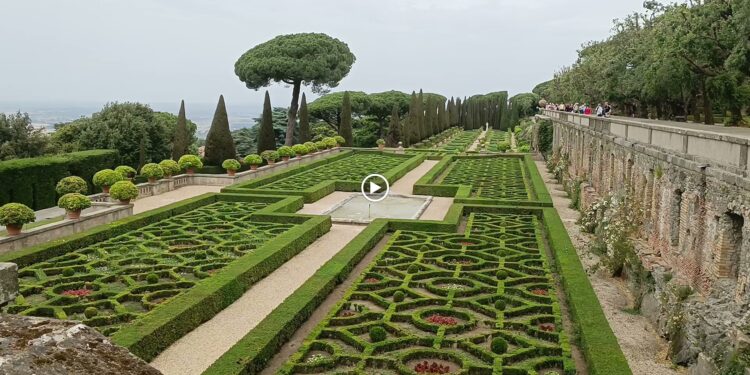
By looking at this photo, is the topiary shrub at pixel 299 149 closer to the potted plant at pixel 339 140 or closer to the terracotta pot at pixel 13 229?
the potted plant at pixel 339 140

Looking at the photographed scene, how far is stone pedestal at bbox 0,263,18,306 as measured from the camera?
155 inches

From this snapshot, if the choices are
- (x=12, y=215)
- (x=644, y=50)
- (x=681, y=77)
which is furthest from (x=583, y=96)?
(x=12, y=215)

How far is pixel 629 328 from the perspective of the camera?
12289 mm

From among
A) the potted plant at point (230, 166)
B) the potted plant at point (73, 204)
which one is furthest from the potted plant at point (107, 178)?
the potted plant at point (230, 166)

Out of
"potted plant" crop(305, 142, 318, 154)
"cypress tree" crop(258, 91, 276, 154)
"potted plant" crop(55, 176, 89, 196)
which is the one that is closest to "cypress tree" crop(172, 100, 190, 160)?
"cypress tree" crop(258, 91, 276, 154)

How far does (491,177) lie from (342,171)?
8.16m

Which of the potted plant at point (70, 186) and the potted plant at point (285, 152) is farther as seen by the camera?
the potted plant at point (285, 152)

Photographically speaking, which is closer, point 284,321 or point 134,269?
point 284,321

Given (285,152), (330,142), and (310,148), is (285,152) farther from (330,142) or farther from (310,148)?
(330,142)

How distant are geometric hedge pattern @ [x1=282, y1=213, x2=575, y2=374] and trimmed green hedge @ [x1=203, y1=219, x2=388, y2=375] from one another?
0.51 meters

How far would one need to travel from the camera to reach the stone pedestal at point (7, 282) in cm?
393

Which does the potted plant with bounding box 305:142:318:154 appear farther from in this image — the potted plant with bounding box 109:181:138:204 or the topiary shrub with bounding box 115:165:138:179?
the potted plant with bounding box 109:181:138:204

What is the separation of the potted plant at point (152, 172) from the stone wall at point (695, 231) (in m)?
18.5

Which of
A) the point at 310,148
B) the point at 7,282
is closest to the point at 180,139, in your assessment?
the point at 310,148
